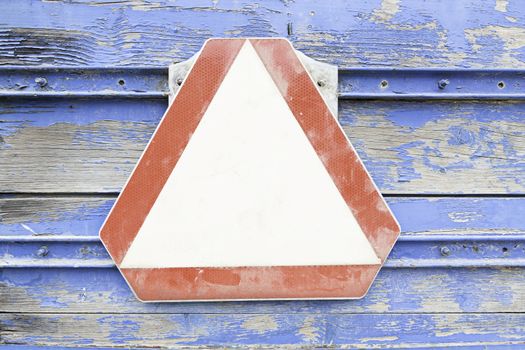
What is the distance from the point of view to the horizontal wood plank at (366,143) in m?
0.78

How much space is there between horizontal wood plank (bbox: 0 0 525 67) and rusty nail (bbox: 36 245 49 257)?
15.2 inches

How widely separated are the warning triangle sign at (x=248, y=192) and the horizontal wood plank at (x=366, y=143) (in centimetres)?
13

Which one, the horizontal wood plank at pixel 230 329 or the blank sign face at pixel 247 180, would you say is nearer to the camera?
the blank sign face at pixel 247 180

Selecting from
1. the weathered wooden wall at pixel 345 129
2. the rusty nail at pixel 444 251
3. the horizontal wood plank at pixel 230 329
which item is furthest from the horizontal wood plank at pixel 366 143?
the horizontal wood plank at pixel 230 329

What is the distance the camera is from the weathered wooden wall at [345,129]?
0.76m

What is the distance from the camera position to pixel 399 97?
2.50 feet

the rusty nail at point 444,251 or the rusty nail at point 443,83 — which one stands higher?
the rusty nail at point 443,83

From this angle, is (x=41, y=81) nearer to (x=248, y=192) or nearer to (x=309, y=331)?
(x=248, y=192)

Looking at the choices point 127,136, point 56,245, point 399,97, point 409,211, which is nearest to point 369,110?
point 399,97

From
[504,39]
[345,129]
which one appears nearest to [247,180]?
[345,129]

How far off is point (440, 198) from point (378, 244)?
188 mm

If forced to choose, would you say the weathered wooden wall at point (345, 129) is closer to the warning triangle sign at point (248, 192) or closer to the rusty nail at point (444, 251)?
the rusty nail at point (444, 251)

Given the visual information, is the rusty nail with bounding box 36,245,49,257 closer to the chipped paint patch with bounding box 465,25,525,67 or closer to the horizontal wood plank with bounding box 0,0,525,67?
the horizontal wood plank with bounding box 0,0,525,67

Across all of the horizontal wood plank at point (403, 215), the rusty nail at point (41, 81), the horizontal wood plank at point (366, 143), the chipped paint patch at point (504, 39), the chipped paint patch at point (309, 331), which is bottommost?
the chipped paint patch at point (309, 331)
